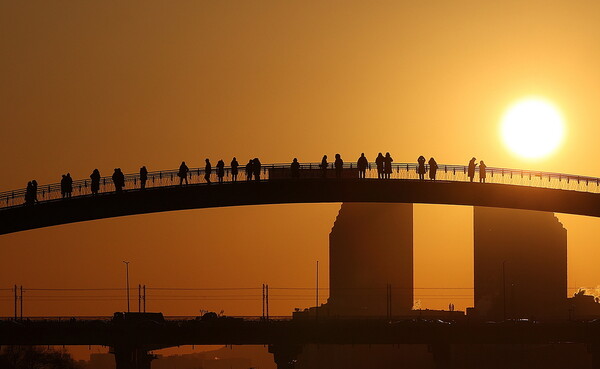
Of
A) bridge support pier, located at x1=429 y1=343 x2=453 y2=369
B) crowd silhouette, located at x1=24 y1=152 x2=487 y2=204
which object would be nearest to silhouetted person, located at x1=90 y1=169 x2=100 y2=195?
crowd silhouette, located at x1=24 y1=152 x2=487 y2=204

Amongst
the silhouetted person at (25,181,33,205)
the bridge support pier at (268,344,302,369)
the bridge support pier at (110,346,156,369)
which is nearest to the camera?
the silhouetted person at (25,181,33,205)

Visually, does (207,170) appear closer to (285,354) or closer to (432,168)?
(432,168)

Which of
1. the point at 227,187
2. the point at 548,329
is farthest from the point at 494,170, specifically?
the point at 548,329

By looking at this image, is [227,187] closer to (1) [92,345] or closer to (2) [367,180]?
(2) [367,180]

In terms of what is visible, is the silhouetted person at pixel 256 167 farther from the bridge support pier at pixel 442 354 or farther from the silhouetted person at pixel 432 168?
the bridge support pier at pixel 442 354

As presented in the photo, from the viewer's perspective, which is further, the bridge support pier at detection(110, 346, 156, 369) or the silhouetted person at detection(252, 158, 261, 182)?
the bridge support pier at detection(110, 346, 156, 369)

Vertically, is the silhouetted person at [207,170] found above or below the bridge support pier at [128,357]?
above

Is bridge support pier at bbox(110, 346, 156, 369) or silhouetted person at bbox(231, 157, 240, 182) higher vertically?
silhouetted person at bbox(231, 157, 240, 182)

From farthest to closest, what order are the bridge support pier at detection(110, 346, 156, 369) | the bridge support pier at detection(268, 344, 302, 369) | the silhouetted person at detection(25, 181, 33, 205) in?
the bridge support pier at detection(268, 344, 302, 369) < the bridge support pier at detection(110, 346, 156, 369) < the silhouetted person at detection(25, 181, 33, 205)

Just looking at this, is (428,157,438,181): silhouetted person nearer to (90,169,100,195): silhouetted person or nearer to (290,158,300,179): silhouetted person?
(290,158,300,179): silhouetted person

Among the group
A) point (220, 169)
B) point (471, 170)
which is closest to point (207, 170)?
point (220, 169)

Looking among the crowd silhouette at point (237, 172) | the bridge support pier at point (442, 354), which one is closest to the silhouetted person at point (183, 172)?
the crowd silhouette at point (237, 172)

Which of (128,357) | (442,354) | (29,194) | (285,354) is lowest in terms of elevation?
(442,354)

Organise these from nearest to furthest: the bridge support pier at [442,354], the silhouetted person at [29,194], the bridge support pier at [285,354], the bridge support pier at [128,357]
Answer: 1. the silhouetted person at [29,194]
2. the bridge support pier at [128,357]
3. the bridge support pier at [285,354]
4. the bridge support pier at [442,354]
